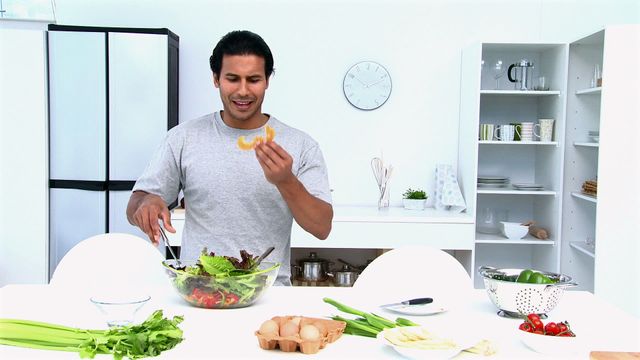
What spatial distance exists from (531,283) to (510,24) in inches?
130

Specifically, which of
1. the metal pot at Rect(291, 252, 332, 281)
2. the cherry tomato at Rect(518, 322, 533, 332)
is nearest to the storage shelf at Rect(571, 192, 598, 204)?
the metal pot at Rect(291, 252, 332, 281)

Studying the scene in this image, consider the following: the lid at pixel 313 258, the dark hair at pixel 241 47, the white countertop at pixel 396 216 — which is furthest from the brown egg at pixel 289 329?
the lid at pixel 313 258

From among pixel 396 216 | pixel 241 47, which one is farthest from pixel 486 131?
pixel 241 47

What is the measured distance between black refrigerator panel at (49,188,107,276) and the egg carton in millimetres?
2909

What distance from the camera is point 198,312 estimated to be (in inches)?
71.8

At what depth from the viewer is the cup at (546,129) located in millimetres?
4477

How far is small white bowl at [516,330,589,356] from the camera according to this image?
151cm

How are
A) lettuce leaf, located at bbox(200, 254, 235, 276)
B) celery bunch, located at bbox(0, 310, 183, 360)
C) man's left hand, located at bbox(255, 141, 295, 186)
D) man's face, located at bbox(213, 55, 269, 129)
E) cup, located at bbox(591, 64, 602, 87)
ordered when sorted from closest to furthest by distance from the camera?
celery bunch, located at bbox(0, 310, 183, 360) < lettuce leaf, located at bbox(200, 254, 235, 276) < man's left hand, located at bbox(255, 141, 295, 186) < man's face, located at bbox(213, 55, 269, 129) < cup, located at bbox(591, 64, 602, 87)

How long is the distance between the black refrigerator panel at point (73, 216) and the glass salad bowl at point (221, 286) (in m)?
2.56

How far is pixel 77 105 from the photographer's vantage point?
13.9 ft

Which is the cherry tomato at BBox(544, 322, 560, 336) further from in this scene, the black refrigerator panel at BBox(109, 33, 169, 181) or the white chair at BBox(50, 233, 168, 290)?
the black refrigerator panel at BBox(109, 33, 169, 181)

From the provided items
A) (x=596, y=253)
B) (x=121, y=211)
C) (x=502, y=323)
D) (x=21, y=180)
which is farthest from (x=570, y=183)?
(x=21, y=180)

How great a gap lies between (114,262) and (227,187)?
443 millimetres

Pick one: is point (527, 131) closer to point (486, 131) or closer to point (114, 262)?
point (486, 131)
